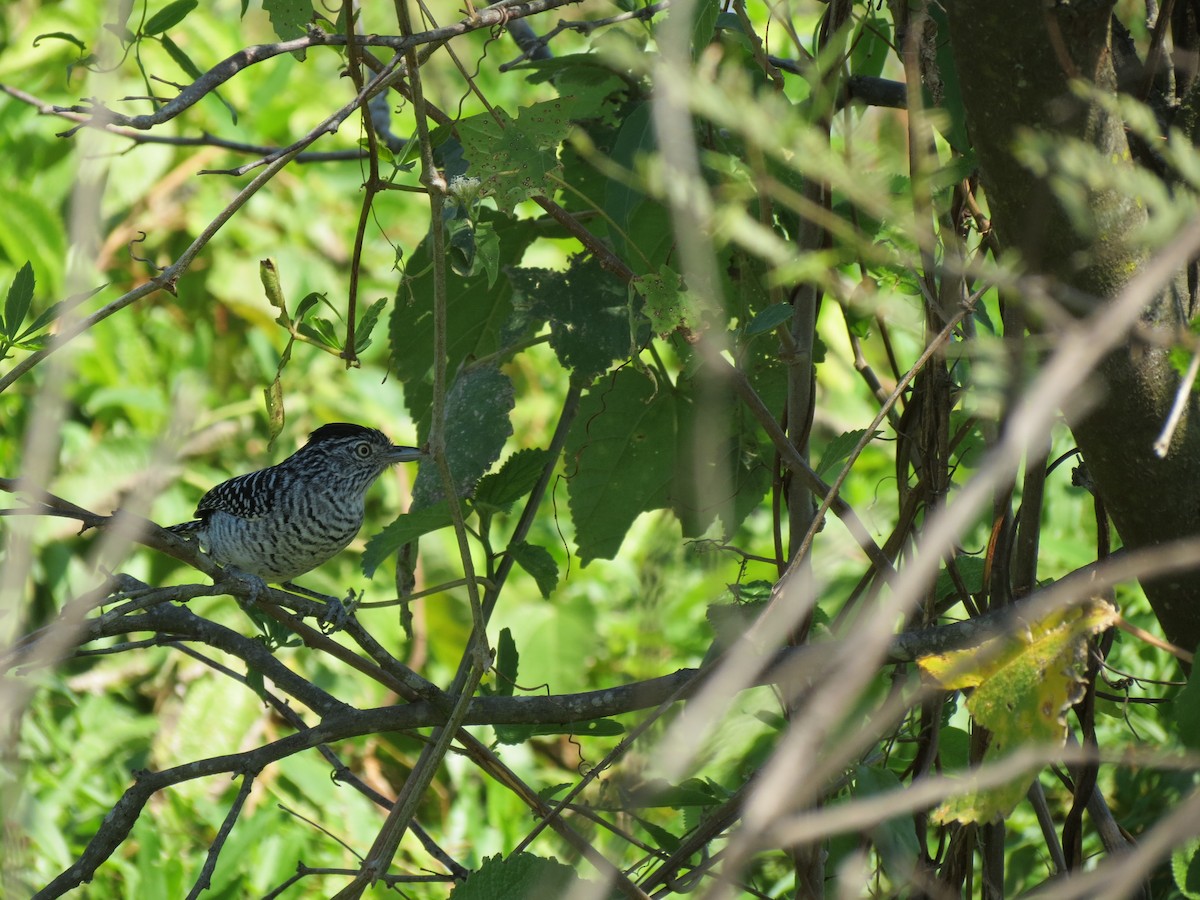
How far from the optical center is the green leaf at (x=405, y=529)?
198 centimetres

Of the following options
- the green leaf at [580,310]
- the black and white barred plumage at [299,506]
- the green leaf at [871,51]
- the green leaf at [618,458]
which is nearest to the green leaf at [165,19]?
the green leaf at [580,310]

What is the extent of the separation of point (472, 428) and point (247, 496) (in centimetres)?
194

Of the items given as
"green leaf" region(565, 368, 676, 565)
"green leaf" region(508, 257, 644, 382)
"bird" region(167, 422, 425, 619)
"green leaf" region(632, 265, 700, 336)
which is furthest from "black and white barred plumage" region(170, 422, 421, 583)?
"green leaf" region(632, 265, 700, 336)

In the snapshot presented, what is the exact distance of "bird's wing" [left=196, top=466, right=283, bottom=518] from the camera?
3.80m

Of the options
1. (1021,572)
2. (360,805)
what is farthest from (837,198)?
(360,805)

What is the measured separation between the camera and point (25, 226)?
19.0 feet

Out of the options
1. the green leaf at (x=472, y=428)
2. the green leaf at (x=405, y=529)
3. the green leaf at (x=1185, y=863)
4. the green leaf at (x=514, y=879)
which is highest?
Answer: the green leaf at (x=472, y=428)

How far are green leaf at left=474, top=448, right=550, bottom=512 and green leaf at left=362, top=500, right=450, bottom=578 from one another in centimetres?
12

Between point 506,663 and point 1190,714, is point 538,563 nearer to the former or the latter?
point 506,663

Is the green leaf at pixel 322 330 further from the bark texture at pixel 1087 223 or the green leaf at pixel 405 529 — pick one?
the bark texture at pixel 1087 223

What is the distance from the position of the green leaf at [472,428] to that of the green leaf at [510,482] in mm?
28

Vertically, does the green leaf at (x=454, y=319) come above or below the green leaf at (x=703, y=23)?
below

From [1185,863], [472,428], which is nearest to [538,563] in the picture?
[472,428]

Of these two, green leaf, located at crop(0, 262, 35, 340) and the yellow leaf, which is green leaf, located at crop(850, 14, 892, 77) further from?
green leaf, located at crop(0, 262, 35, 340)
